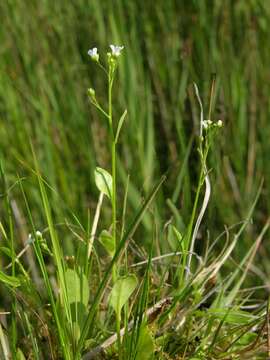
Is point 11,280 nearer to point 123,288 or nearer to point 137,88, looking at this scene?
point 123,288

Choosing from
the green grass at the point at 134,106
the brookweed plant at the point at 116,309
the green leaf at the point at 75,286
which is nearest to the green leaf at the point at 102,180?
the brookweed plant at the point at 116,309

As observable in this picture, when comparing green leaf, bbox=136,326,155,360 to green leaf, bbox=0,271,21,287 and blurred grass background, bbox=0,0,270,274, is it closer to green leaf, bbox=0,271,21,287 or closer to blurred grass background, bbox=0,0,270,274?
green leaf, bbox=0,271,21,287

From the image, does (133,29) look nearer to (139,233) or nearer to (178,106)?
(178,106)

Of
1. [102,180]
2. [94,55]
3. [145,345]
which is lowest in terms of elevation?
[145,345]

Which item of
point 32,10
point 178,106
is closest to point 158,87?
point 178,106

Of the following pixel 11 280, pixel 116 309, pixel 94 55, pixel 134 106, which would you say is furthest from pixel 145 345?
pixel 134 106

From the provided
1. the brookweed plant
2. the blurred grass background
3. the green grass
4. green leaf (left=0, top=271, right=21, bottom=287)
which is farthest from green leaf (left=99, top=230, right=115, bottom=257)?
the blurred grass background
